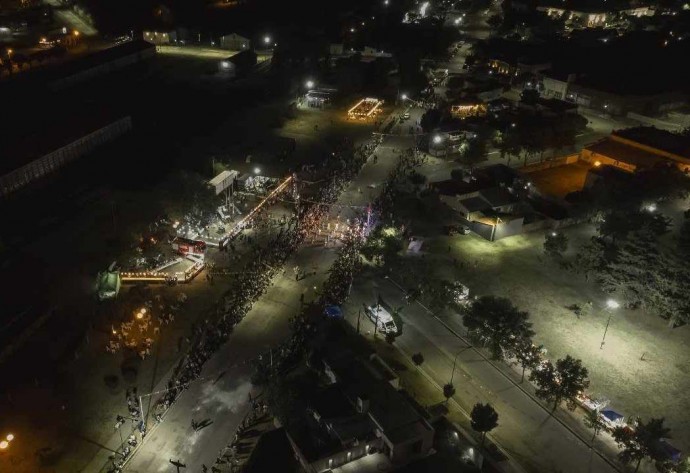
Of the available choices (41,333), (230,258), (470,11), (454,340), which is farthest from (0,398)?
(470,11)

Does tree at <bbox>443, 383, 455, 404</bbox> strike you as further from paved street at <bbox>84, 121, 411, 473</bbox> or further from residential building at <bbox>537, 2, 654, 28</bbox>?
residential building at <bbox>537, 2, 654, 28</bbox>

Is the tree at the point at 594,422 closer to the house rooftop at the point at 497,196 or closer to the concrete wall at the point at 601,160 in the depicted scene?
the house rooftop at the point at 497,196

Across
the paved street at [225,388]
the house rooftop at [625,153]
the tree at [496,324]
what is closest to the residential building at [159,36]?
the paved street at [225,388]

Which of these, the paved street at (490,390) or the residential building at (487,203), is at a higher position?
the residential building at (487,203)

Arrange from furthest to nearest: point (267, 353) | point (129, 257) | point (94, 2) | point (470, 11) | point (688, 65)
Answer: point (470, 11) → point (94, 2) → point (688, 65) → point (129, 257) → point (267, 353)

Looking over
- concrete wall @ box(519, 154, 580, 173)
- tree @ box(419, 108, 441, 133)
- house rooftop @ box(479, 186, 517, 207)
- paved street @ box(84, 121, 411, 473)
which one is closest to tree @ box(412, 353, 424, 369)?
paved street @ box(84, 121, 411, 473)

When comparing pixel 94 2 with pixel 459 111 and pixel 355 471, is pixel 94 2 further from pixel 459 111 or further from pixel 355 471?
pixel 355 471

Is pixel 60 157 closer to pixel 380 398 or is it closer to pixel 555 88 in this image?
pixel 380 398
